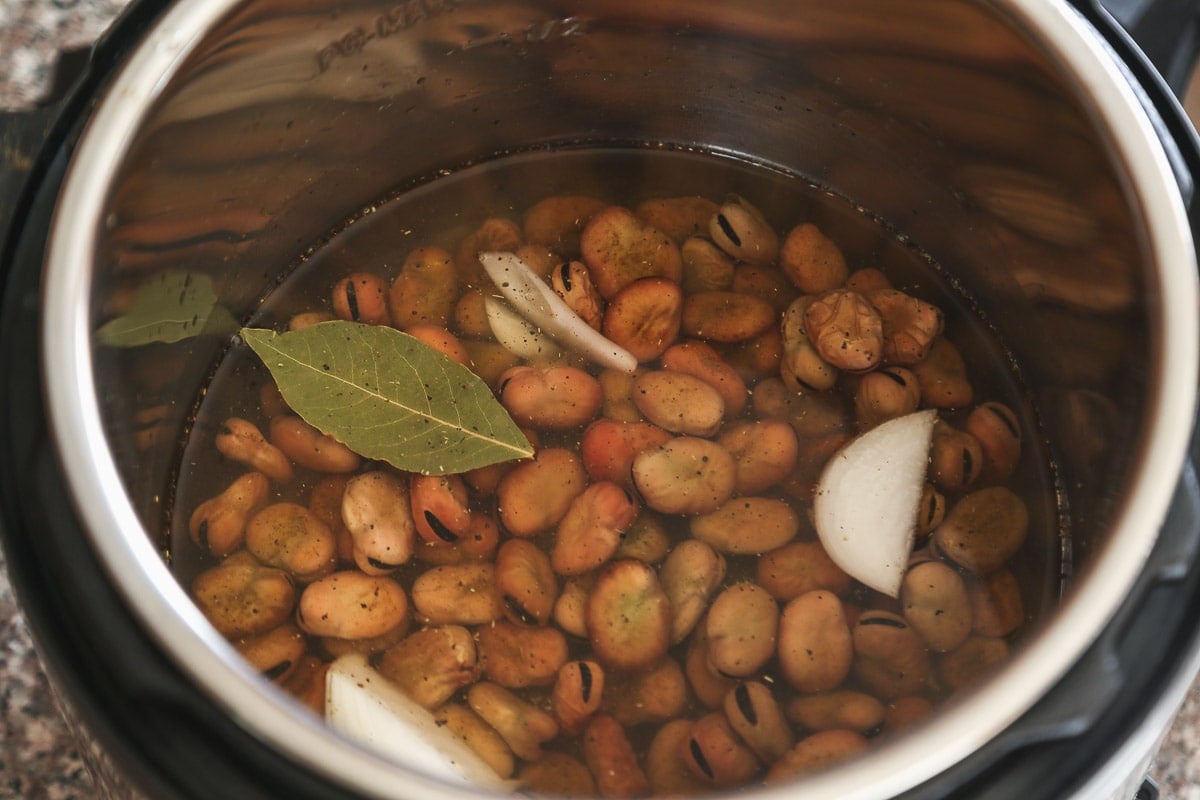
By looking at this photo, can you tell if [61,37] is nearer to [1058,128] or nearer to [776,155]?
[776,155]

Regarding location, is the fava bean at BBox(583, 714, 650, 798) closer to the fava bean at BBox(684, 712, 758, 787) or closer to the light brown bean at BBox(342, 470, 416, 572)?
the fava bean at BBox(684, 712, 758, 787)

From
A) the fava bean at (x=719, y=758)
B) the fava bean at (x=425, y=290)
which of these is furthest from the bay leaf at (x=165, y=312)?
the fava bean at (x=719, y=758)

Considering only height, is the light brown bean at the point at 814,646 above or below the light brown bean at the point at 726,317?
below

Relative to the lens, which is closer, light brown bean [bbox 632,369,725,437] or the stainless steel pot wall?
the stainless steel pot wall

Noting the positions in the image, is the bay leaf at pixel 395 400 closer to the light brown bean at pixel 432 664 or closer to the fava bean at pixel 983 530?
the light brown bean at pixel 432 664

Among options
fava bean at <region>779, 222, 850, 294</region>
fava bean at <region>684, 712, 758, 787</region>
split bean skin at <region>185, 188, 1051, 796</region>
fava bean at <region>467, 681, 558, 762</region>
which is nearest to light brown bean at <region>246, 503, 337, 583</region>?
split bean skin at <region>185, 188, 1051, 796</region>

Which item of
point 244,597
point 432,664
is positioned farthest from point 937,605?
point 244,597
